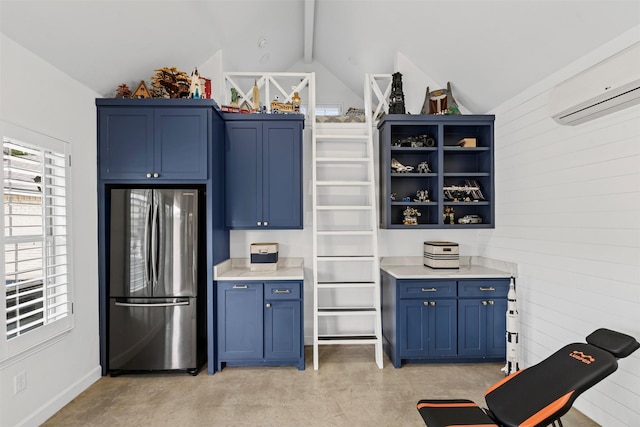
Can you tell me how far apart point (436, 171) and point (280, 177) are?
1631 mm

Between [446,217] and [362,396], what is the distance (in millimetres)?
2008

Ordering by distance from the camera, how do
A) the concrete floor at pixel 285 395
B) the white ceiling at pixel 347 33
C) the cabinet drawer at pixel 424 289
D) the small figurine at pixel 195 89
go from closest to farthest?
the white ceiling at pixel 347 33 < the concrete floor at pixel 285 395 < the small figurine at pixel 195 89 < the cabinet drawer at pixel 424 289

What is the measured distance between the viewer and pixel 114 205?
298 cm

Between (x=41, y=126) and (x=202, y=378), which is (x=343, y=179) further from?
(x=41, y=126)

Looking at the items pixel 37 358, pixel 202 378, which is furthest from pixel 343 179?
pixel 37 358

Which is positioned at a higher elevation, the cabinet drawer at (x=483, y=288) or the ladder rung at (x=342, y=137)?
the ladder rung at (x=342, y=137)

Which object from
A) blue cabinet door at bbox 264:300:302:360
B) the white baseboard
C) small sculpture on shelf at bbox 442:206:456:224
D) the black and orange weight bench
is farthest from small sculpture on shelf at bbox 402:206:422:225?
the white baseboard

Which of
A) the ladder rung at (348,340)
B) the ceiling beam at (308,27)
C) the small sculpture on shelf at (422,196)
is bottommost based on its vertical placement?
the ladder rung at (348,340)

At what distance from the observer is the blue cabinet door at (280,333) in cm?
310

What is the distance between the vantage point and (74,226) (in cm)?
268

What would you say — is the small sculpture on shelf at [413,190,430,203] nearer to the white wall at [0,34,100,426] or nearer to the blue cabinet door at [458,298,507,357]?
the blue cabinet door at [458,298,507,357]

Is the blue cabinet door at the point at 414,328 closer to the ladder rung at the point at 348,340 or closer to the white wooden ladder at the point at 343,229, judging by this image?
the ladder rung at the point at 348,340

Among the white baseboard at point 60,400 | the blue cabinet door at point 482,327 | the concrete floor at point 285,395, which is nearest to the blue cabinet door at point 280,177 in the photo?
the concrete floor at point 285,395

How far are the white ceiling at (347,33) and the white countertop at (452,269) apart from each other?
163 cm
